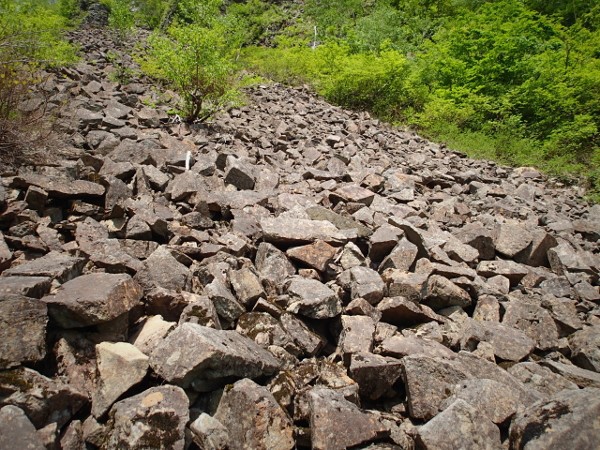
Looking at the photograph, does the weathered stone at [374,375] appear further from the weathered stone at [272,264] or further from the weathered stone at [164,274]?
the weathered stone at [164,274]

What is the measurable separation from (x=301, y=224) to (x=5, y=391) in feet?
10.1

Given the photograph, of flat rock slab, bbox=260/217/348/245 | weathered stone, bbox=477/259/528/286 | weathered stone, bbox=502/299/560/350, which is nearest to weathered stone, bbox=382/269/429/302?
flat rock slab, bbox=260/217/348/245

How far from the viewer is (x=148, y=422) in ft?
6.28

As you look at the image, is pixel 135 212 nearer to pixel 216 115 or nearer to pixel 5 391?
pixel 5 391

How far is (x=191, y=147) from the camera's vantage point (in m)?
6.79

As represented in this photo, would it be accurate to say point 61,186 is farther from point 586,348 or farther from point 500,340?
point 586,348

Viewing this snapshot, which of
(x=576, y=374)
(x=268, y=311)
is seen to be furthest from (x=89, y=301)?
(x=576, y=374)

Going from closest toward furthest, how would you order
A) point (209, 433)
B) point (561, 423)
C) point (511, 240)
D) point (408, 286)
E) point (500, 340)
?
point (561, 423)
point (209, 433)
point (500, 340)
point (408, 286)
point (511, 240)

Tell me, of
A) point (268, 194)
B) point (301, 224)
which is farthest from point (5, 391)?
point (268, 194)

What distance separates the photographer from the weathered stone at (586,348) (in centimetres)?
338

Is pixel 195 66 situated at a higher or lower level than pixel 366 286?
higher

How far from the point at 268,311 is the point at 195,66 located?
704 cm

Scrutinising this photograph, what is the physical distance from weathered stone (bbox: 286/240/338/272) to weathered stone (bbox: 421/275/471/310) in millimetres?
1100

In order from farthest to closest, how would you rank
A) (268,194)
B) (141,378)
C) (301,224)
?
(268,194) < (301,224) < (141,378)
